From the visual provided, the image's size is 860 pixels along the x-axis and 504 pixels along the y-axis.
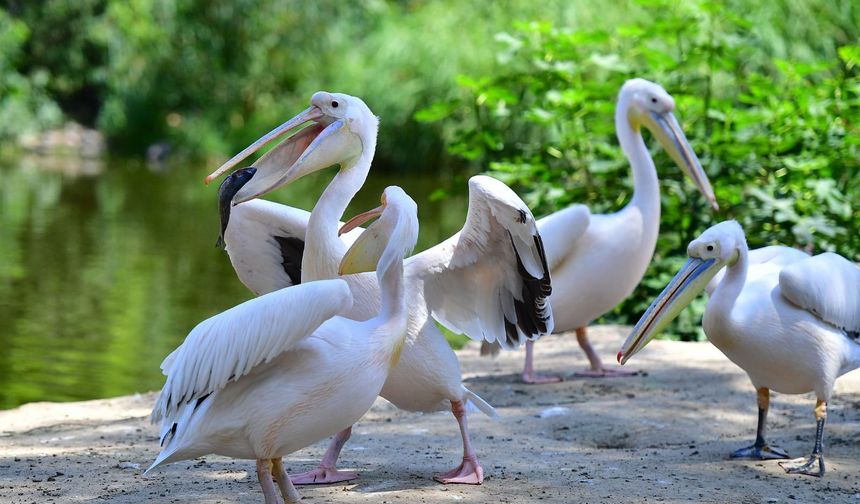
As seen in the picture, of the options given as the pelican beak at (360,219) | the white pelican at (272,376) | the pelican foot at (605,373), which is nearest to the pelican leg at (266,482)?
the white pelican at (272,376)

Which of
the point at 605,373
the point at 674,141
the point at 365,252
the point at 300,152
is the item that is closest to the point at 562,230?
the point at 605,373

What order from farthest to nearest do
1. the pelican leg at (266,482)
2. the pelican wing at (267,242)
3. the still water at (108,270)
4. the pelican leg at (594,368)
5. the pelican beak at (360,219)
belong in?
1. the still water at (108,270)
2. the pelican leg at (594,368)
3. the pelican wing at (267,242)
4. the pelican beak at (360,219)
5. the pelican leg at (266,482)

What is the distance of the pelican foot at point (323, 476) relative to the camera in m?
3.70

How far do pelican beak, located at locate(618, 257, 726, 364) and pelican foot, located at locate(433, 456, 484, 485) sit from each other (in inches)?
26.5

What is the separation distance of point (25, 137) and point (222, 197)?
20439 millimetres

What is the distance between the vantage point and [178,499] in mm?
3398

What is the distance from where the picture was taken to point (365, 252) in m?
3.51

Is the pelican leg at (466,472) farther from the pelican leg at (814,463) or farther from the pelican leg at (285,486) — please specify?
the pelican leg at (814,463)

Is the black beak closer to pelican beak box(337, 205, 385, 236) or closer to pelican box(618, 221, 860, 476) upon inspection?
pelican beak box(337, 205, 385, 236)

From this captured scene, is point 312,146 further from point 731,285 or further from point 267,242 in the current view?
point 731,285

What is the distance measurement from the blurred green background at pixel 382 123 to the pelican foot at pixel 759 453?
114 inches

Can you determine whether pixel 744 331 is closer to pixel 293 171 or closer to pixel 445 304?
pixel 445 304

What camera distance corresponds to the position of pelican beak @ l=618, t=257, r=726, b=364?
3840 millimetres

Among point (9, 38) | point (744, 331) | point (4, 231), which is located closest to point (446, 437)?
point (744, 331)
